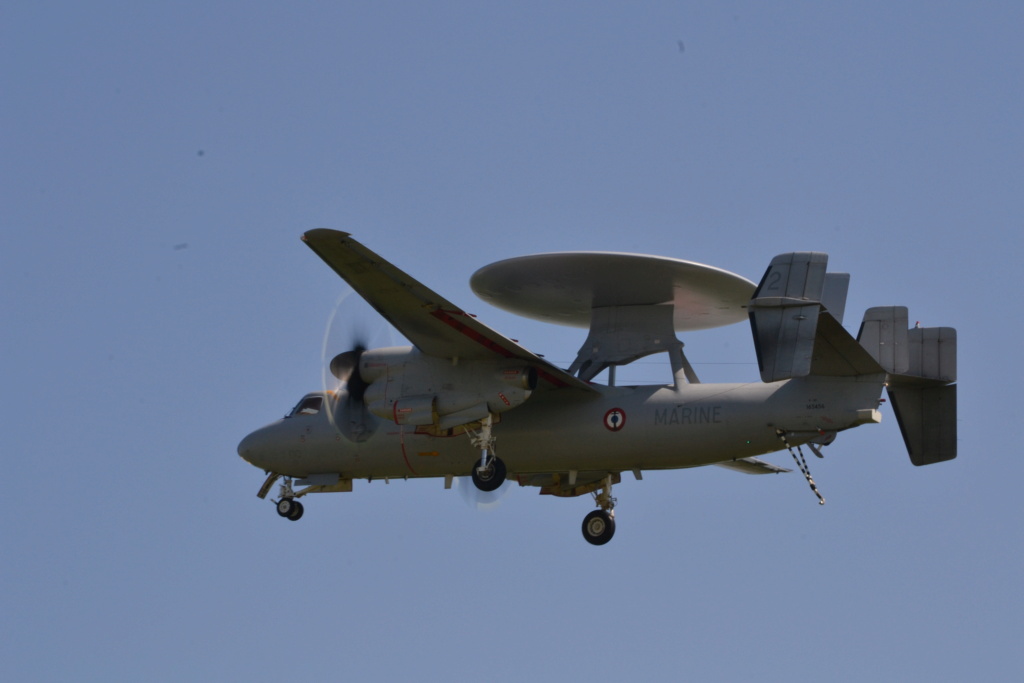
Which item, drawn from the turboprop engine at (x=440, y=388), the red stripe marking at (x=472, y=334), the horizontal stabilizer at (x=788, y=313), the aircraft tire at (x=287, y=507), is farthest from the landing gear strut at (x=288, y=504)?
the horizontal stabilizer at (x=788, y=313)

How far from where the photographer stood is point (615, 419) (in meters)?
27.6

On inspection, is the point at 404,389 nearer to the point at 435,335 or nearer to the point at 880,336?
the point at 435,335

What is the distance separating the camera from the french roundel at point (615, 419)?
2756 cm

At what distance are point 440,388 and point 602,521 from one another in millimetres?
5521

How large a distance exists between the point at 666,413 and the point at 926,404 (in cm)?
464

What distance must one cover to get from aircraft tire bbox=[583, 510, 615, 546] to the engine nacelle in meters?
4.81

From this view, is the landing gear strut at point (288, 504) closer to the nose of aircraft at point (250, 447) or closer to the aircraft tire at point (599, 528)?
the nose of aircraft at point (250, 447)

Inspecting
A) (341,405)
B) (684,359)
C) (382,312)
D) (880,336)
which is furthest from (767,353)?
(341,405)

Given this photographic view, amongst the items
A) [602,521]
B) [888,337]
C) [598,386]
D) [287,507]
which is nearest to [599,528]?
[602,521]

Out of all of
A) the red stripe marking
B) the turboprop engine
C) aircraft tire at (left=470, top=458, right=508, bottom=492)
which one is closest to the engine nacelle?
the turboprop engine

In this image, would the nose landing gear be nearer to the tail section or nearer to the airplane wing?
the airplane wing

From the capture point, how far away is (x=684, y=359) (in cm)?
2894

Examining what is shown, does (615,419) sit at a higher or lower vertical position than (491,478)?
higher

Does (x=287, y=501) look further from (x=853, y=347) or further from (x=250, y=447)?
(x=853, y=347)
